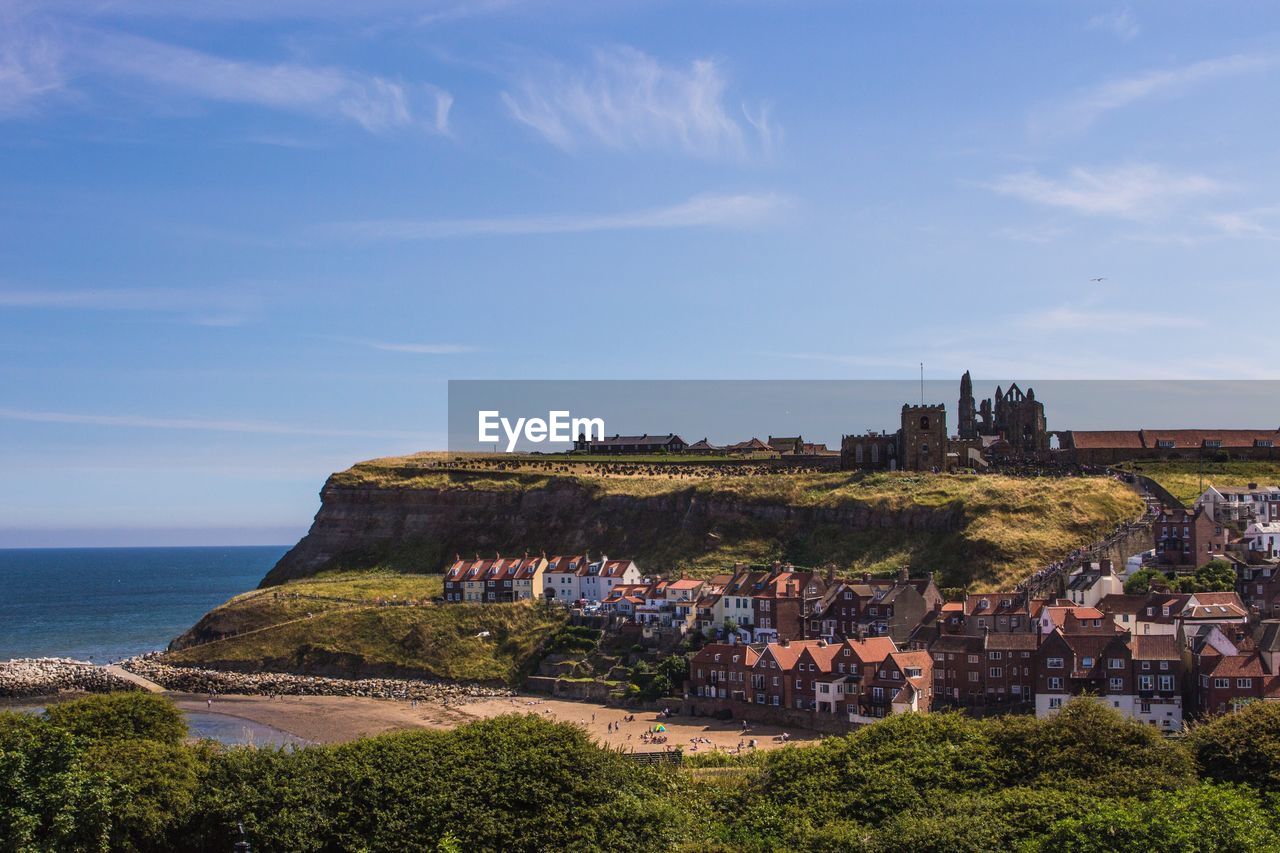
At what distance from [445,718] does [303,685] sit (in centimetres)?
1868

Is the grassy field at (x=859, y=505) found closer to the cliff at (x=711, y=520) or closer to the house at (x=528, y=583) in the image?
the cliff at (x=711, y=520)

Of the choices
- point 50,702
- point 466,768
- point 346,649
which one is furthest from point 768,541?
point 466,768

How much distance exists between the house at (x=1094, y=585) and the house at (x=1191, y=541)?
242 inches

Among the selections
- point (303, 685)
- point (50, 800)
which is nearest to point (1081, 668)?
point (50, 800)

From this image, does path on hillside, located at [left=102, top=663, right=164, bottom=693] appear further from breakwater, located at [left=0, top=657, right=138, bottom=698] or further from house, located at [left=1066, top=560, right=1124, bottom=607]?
house, located at [left=1066, top=560, right=1124, bottom=607]

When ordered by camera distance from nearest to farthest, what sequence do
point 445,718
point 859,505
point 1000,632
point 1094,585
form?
point 1000,632 < point 1094,585 < point 445,718 < point 859,505

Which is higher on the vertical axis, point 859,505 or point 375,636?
point 859,505

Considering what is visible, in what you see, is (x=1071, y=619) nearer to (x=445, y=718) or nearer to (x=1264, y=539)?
(x=1264, y=539)

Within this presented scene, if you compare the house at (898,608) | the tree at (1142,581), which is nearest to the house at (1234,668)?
the tree at (1142,581)

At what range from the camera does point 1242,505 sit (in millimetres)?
90062

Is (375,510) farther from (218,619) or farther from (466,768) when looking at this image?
(466,768)

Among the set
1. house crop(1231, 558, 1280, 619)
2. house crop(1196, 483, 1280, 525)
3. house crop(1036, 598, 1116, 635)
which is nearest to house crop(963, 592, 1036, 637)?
house crop(1036, 598, 1116, 635)

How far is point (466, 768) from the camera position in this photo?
43219 mm

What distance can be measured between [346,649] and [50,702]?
20.9m
